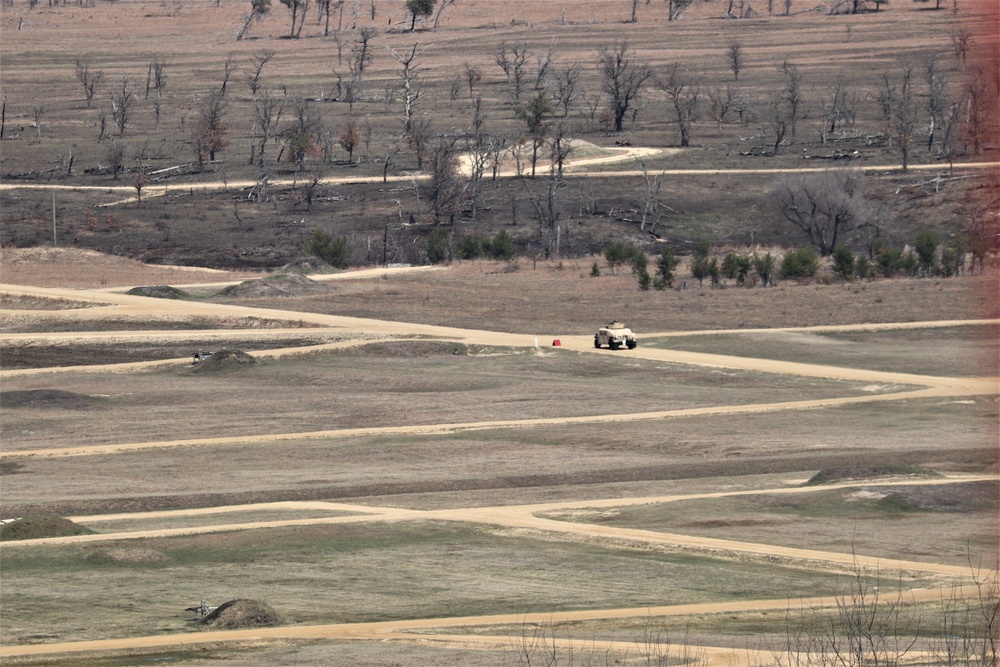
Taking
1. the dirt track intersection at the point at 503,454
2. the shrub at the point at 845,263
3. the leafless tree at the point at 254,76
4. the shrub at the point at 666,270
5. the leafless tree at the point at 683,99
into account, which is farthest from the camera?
the leafless tree at the point at 254,76

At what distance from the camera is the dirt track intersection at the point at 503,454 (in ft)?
96.0

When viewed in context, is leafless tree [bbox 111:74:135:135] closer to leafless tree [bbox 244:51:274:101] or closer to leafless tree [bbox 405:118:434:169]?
leafless tree [bbox 244:51:274:101]

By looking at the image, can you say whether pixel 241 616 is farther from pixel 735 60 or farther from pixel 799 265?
pixel 735 60

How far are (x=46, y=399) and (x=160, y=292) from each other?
96.2ft

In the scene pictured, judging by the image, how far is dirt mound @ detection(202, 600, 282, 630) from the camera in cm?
2756

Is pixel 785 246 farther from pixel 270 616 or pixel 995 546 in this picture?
pixel 270 616

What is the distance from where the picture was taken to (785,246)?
112 metres

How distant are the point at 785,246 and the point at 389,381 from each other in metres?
54.9

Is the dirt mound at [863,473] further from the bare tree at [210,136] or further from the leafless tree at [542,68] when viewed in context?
the leafless tree at [542,68]

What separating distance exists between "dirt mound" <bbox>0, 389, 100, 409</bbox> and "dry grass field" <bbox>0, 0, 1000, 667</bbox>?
0.25 meters

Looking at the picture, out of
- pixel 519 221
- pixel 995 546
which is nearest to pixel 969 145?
pixel 519 221

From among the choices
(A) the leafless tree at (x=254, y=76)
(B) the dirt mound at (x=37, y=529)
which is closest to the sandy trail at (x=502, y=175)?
(A) the leafless tree at (x=254, y=76)

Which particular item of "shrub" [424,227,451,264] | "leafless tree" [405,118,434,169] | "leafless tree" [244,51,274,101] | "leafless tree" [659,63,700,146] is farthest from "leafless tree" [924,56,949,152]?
"leafless tree" [244,51,274,101]

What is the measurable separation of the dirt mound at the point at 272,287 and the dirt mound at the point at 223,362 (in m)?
20.3
